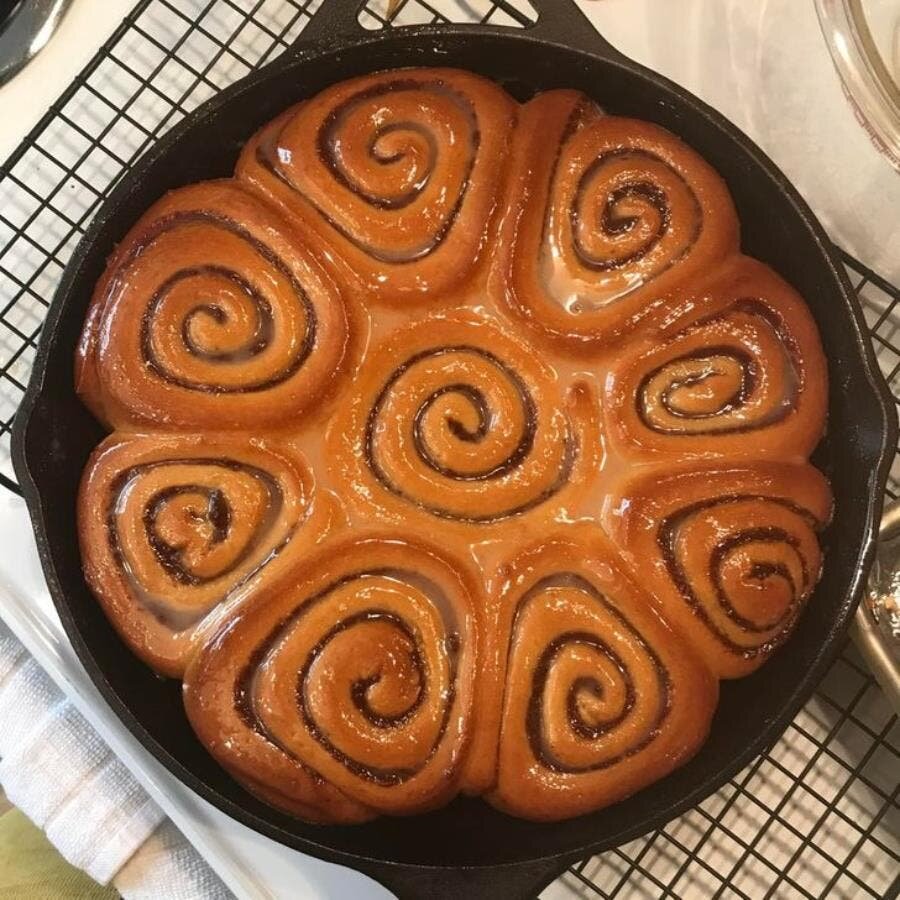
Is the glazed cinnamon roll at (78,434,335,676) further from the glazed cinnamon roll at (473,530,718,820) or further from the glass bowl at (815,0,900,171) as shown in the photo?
the glass bowl at (815,0,900,171)

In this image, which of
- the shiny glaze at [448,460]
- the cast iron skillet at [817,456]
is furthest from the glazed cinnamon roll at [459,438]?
the cast iron skillet at [817,456]

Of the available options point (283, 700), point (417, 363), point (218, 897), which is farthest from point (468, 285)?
point (218, 897)

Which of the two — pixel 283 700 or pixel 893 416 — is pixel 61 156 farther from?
pixel 893 416

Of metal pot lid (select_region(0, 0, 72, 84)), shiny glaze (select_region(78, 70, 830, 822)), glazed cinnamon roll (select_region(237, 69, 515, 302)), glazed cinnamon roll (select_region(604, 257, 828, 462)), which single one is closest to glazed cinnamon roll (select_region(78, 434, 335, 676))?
shiny glaze (select_region(78, 70, 830, 822))

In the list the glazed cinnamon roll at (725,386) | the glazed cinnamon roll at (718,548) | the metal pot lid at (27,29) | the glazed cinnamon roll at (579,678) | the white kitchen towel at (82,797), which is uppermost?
the glazed cinnamon roll at (725,386)

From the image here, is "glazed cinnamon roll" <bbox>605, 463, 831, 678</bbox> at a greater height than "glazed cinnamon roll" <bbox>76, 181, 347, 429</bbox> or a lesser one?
greater

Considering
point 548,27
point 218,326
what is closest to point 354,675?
point 218,326

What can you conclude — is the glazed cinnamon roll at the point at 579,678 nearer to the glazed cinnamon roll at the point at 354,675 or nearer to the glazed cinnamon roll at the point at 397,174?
the glazed cinnamon roll at the point at 354,675
